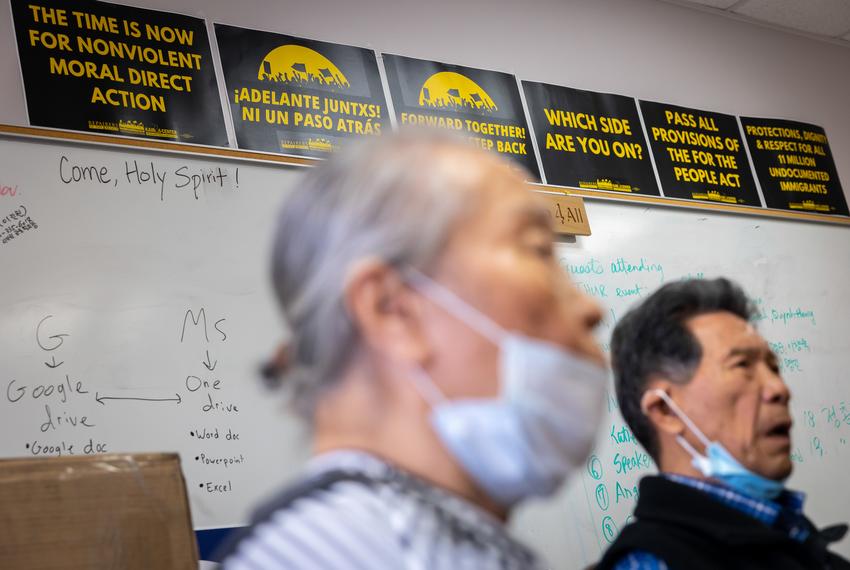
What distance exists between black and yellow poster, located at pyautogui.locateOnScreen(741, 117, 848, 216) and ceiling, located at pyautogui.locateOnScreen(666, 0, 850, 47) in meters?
0.47

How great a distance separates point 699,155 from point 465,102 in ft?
3.44

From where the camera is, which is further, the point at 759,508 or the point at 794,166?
the point at 794,166

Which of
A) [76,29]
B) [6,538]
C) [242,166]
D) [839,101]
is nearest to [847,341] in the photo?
[839,101]

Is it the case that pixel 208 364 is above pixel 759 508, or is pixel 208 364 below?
above

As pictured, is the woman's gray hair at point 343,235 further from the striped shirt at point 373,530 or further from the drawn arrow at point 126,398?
the drawn arrow at point 126,398

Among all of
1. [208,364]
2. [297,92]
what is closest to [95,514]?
[208,364]

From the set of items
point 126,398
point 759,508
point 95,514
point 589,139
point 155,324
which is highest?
point 589,139

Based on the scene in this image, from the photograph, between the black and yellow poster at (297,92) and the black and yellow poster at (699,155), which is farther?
the black and yellow poster at (699,155)

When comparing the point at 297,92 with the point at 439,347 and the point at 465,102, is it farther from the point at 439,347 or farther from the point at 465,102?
the point at 439,347

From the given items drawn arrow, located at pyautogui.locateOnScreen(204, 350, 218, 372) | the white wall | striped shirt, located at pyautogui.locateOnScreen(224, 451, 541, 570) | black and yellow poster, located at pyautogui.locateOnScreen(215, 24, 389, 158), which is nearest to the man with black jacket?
striped shirt, located at pyautogui.locateOnScreen(224, 451, 541, 570)

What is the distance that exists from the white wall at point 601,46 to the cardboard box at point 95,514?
1130 millimetres

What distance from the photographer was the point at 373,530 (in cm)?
62

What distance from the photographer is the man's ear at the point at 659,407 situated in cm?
167

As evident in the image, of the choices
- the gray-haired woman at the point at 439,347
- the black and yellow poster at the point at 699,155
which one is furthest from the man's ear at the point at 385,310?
the black and yellow poster at the point at 699,155
